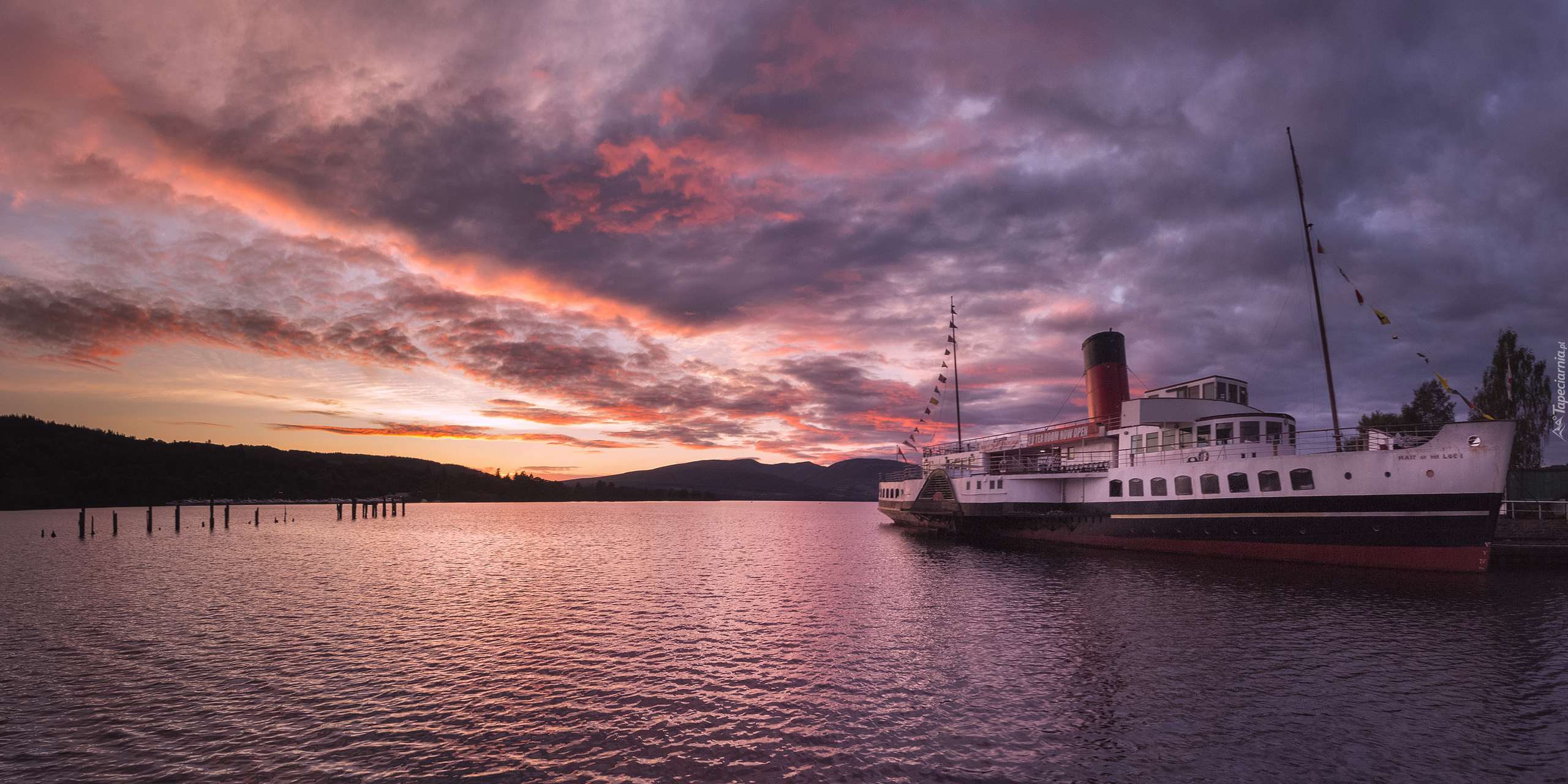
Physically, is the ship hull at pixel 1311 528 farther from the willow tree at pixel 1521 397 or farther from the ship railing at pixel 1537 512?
the willow tree at pixel 1521 397

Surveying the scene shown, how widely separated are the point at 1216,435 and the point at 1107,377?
38.3 feet

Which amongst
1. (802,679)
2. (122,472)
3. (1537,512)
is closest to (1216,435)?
(1537,512)

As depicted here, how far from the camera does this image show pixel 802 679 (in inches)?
669

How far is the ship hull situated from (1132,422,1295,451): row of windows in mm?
3670

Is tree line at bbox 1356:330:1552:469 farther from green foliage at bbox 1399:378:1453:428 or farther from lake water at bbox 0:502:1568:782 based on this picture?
lake water at bbox 0:502:1568:782

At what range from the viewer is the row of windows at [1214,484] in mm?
34219

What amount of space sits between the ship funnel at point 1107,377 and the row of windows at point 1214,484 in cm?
629

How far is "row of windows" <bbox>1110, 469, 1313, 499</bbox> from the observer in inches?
1347

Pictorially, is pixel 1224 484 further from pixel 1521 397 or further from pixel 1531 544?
pixel 1521 397

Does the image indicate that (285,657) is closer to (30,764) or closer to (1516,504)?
(30,764)

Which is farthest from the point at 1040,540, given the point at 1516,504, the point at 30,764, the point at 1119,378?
the point at 30,764

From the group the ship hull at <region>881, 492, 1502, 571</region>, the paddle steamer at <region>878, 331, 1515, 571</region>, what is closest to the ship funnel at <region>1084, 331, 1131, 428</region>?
the paddle steamer at <region>878, 331, 1515, 571</region>

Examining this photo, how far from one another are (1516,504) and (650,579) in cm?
6137

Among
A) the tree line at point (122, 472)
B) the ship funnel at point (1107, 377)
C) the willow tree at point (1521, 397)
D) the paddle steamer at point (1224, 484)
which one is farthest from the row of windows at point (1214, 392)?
the tree line at point (122, 472)
